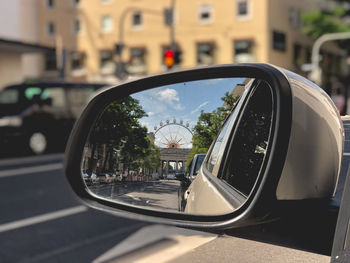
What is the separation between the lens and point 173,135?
1149mm

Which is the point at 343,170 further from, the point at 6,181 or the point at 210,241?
the point at 6,181

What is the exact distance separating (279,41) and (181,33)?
725 centimetres

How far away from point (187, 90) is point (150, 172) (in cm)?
23

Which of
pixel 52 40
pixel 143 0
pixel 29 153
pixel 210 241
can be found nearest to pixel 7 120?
pixel 29 153

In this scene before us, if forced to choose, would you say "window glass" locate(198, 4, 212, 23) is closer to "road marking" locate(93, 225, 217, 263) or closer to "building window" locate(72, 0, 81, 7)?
"building window" locate(72, 0, 81, 7)

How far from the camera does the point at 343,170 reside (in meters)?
1.08

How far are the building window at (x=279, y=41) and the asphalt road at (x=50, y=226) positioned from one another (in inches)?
1080

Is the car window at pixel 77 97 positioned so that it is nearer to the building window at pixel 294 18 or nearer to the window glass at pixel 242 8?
the window glass at pixel 242 8

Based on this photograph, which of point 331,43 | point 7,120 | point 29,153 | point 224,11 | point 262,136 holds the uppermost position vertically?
point 224,11

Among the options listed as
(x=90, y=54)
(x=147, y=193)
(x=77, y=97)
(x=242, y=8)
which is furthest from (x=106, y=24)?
(x=147, y=193)

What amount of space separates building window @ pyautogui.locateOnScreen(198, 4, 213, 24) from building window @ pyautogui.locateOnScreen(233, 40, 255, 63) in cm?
299

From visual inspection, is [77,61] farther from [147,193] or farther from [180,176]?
[180,176]

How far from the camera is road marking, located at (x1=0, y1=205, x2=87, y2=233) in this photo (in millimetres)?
5234

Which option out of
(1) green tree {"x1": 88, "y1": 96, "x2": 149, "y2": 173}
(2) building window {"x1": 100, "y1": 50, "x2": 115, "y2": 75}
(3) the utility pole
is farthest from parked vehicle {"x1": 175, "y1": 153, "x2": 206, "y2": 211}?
(2) building window {"x1": 100, "y1": 50, "x2": 115, "y2": 75}
